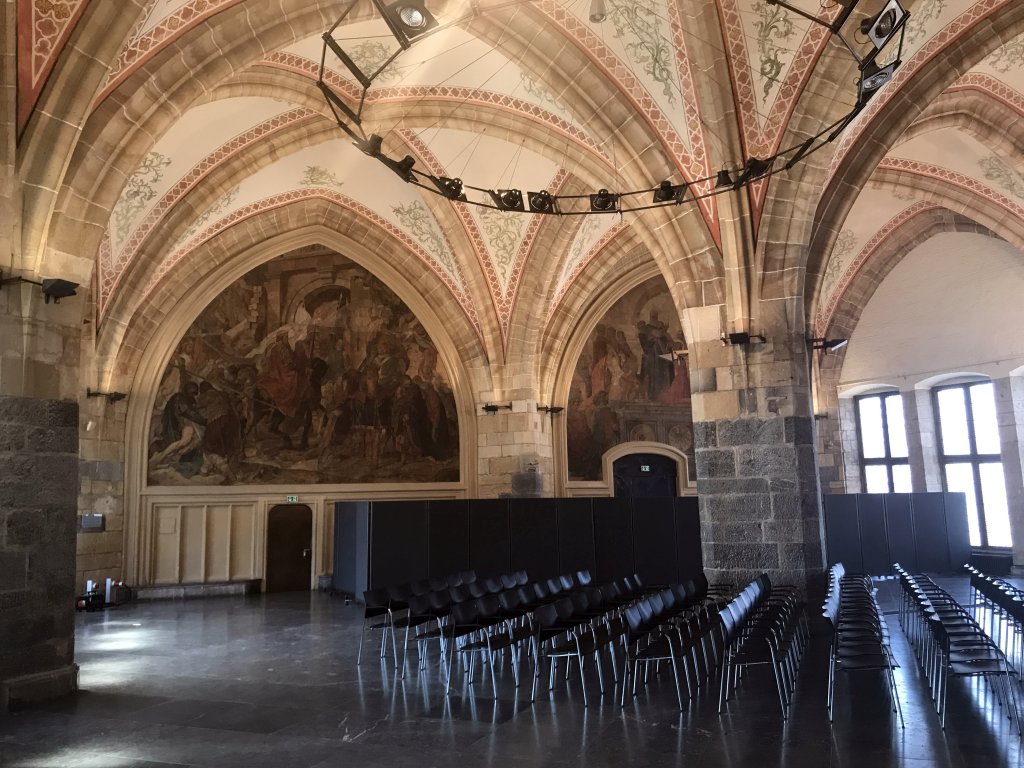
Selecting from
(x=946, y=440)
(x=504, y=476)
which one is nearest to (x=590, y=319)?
(x=504, y=476)

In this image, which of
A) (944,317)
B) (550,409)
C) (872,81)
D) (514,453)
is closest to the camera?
(872,81)

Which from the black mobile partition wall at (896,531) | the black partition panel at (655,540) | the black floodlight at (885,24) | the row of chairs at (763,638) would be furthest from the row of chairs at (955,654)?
the black mobile partition wall at (896,531)

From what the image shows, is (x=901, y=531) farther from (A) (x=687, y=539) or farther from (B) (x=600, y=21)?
(B) (x=600, y=21)

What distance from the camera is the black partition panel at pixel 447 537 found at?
13281mm

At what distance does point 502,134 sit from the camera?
11.5 m

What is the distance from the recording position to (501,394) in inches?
655

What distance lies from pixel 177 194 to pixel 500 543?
319 inches

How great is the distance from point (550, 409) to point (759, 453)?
7773 mm

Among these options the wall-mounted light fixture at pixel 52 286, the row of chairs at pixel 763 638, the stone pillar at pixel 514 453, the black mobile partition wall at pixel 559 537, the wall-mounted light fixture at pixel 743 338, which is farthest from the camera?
the stone pillar at pixel 514 453

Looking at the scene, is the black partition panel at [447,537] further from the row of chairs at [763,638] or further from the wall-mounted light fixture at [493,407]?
the row of chairs at [763,638]

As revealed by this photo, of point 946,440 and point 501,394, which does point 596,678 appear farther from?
point 946,440

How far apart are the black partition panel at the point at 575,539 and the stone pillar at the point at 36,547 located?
8574 mm

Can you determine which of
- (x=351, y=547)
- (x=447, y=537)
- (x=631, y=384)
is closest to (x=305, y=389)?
(x=351, y=547)

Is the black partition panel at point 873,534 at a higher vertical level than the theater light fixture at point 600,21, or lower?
lower
